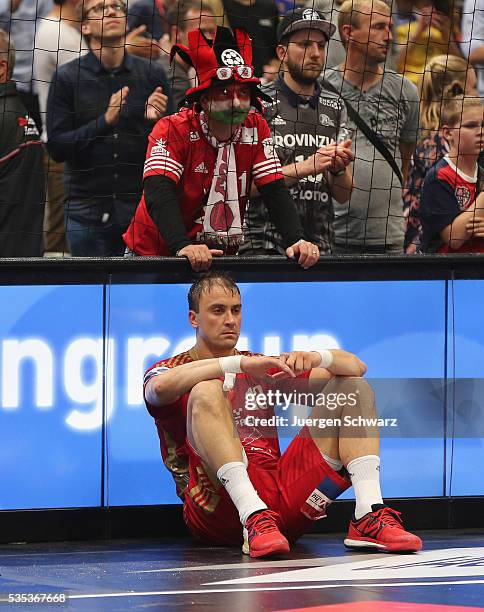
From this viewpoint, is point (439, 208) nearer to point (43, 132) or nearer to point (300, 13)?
point (300, 13)

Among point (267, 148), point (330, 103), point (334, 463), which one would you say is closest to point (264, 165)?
point (267, 148)

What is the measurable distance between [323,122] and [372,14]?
75 centimetres

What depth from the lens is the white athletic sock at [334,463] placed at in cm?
481

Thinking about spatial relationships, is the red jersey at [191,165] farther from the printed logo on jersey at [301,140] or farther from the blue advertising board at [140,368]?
the printed logo on jersey at [301,140]

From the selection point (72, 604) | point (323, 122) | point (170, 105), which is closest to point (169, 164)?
point (323, 122)

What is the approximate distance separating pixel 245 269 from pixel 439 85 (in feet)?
7.08

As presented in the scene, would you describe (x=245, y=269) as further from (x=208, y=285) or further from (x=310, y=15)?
(x=310, y=15)

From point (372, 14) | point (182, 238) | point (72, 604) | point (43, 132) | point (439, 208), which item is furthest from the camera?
point (43, 132)

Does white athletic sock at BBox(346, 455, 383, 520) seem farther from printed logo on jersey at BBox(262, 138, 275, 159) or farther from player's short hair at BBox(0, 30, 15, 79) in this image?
player's short hair at BBox(0, 30, 15, 79)

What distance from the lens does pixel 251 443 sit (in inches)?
198

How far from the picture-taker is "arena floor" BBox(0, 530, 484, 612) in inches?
142

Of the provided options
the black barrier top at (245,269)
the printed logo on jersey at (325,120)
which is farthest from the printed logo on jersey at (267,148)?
the printed logo on jersey at (325,120)

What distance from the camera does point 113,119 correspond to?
6.53m

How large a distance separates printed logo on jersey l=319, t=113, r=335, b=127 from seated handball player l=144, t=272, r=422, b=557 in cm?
157
